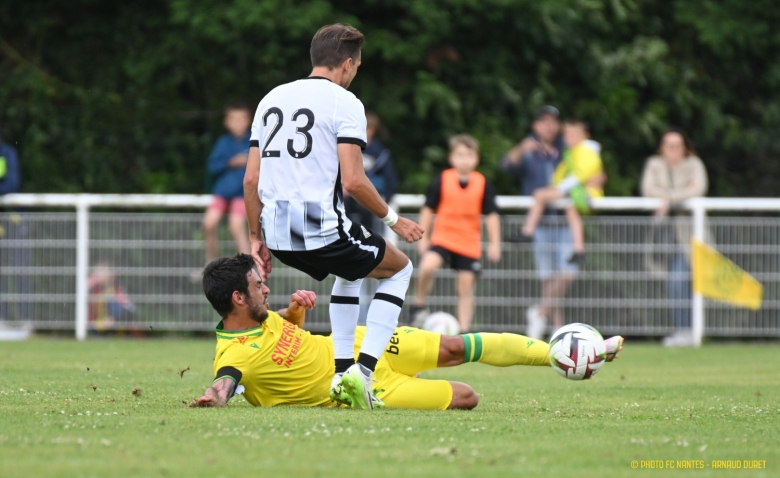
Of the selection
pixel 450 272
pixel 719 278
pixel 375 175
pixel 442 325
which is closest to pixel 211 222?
pixel 375 175

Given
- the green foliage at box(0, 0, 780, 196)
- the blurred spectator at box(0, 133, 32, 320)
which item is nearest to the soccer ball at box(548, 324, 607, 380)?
the blurred spectator at box(0, 133, 32, 320)

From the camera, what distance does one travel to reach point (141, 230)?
14.4 meters

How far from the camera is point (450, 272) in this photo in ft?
47.5

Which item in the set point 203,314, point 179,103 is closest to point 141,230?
point 203,314

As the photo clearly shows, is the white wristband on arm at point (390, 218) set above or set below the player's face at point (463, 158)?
below

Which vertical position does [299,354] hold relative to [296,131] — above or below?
below

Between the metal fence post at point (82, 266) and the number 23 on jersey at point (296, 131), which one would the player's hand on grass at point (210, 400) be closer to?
the number 23 on jersey at point (296, 131)

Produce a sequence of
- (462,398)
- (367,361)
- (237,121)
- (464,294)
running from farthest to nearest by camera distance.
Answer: (237,121)
(464,294)
(462,398)
(367,361)

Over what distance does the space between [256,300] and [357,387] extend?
2.45ft

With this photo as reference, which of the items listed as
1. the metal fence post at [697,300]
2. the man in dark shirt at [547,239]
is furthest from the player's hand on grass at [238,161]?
the metal fence post at [697,300]

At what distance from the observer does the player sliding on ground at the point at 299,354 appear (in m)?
6.55

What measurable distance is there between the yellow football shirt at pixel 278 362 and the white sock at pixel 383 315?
331 mm

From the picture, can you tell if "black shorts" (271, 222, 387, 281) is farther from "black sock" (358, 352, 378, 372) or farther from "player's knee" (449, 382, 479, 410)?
"player's knee" (449, 382, 479, 410)

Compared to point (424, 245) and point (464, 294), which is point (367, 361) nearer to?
point (464, 294)
